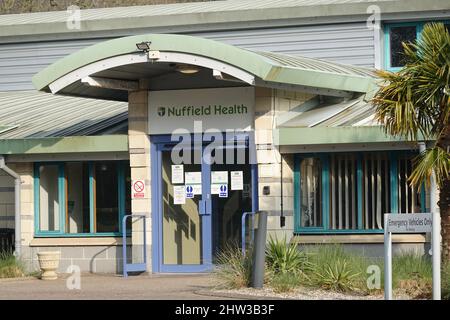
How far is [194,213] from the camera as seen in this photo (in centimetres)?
2152

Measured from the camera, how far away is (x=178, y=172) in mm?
21469

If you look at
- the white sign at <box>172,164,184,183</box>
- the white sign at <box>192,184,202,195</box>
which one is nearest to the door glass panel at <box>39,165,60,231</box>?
the white sign at <box>172,164,184,183</box>

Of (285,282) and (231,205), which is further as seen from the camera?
(231,205)

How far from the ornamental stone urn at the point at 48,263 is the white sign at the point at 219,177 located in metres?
3.26

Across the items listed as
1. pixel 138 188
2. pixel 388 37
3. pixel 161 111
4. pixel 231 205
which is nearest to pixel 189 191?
pixel 231 205

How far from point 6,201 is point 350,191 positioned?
7.90 m

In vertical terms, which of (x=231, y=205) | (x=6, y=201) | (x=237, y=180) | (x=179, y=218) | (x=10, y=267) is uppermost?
(x=237, y=180)

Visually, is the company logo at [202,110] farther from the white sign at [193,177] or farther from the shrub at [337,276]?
the shrub at [337,276]

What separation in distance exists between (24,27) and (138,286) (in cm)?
1173

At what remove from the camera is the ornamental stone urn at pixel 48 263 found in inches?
811

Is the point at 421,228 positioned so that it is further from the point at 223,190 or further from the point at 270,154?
the point at 223,190

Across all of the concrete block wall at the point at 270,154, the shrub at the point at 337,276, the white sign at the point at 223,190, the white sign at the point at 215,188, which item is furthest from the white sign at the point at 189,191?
the shrub at the point at 337,276

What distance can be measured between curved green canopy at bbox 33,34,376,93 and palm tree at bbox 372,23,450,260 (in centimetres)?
232

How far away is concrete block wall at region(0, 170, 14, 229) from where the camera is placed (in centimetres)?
2417
